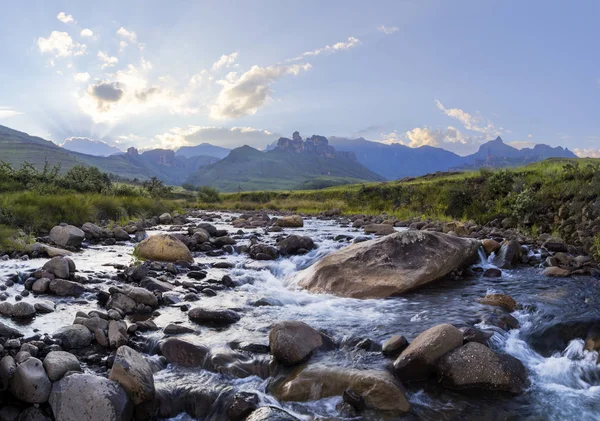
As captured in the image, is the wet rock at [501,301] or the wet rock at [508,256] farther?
the wet rock at [508,256]

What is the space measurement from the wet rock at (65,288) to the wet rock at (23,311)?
1546mm

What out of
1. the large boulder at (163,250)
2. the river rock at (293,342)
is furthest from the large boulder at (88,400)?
the large boulder at (163,250)

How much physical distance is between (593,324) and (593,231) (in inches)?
341

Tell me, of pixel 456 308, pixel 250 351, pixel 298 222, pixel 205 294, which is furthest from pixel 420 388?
pixel 298 222

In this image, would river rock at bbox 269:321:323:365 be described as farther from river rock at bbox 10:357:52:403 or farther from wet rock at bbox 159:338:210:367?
river rock at bbox 10:357:52:403

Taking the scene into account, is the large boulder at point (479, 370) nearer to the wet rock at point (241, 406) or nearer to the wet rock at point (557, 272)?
the wet rock at point (241, 406)

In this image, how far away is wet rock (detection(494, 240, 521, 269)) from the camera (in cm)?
1350

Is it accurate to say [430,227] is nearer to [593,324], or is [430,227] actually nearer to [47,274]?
[593,324]

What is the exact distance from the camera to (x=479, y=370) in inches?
246

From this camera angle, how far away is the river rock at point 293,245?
653 inches

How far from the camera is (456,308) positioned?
9.48 metres

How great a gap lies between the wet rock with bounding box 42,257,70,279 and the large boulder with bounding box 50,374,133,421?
6163 mm

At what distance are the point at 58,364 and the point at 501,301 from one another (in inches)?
366

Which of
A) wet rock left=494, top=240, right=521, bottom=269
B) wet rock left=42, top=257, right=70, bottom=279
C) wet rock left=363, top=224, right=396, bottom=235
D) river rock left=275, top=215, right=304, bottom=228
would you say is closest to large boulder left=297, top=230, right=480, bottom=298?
wet rock left=494, top=240, right=521, bottom=269
